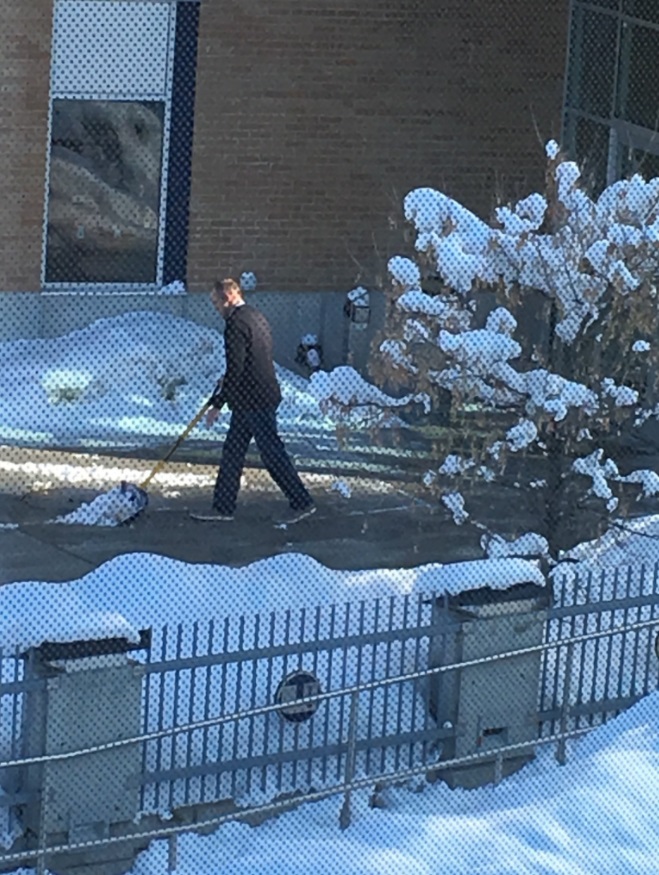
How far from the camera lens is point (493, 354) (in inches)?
488

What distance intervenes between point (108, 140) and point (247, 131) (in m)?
1.09

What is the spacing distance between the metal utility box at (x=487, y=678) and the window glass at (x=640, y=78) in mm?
8287

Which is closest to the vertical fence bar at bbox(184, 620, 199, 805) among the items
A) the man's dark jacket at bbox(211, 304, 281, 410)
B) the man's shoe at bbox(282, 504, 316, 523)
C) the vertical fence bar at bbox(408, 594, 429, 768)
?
the vertical fence bar at bbox(408, 594, 429, 768)

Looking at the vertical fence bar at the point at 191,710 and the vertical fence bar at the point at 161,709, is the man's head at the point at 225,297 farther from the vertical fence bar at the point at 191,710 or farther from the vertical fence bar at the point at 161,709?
the vertical fence bar at the point at 161,709

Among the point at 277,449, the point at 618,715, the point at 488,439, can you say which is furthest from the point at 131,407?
the point at 618,715

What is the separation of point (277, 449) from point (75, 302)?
13.6 ft

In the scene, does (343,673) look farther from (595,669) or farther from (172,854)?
(595,669)

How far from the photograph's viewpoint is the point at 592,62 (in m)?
19.8

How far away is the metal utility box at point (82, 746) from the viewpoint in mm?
10062

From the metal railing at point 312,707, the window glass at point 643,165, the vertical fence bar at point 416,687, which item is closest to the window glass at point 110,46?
the window glass at point 643,165

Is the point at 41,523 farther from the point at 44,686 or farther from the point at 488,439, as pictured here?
the point at 44,686

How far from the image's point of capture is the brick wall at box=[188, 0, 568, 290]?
1878cm

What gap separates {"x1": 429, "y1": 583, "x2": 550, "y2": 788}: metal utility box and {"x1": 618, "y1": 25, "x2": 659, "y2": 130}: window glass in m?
8.29

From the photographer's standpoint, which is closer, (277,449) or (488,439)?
(488,439)
